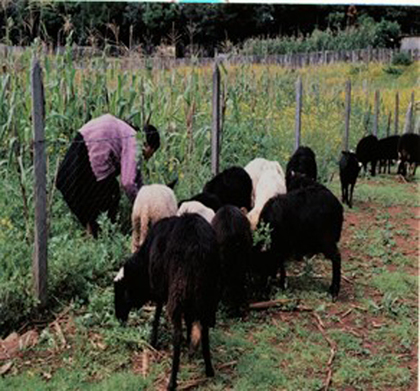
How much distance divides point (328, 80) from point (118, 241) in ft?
36.5

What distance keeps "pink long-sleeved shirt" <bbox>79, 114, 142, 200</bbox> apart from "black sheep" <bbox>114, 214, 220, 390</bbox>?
4.88 feet

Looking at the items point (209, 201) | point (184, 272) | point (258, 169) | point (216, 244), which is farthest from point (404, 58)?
point (184, 272)

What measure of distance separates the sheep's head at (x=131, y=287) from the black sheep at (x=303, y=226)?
5.23 ft

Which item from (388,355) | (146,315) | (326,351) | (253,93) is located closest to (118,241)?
(146,315)

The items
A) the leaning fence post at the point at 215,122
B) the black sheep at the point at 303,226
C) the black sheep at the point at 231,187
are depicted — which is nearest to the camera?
the black sheep at the point at 303,226

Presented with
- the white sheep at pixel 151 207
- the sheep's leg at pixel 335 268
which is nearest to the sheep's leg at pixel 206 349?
the white sheep at pixel 151 207

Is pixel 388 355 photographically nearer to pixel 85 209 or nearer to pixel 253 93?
pixel 85 209

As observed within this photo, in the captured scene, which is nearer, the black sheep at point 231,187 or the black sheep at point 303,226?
the black sheep at point 303,226

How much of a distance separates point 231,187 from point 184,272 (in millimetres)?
2656

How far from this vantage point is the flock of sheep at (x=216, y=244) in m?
3.94

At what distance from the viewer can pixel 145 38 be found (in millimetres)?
7176

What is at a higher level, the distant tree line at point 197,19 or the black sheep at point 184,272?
the distant tree line at point 197,19

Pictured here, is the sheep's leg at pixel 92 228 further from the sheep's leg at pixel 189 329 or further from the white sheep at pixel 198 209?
the sheep's leg at pixel 189 329

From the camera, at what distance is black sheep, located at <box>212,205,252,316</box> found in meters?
4.90
